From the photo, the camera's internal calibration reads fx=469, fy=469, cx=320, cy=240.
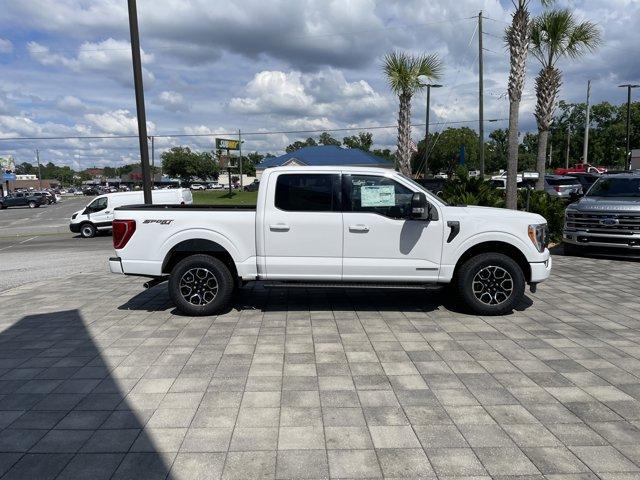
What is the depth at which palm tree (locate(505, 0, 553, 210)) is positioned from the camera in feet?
42.8

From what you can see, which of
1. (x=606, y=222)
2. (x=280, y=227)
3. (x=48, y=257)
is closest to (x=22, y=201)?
(x=48, y=257)

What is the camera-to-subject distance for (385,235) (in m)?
6.00

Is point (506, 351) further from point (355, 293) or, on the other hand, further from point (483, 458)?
point (355, 293)

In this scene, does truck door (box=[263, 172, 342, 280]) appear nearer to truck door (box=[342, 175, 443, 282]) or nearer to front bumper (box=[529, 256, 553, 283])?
truck door (box=[342, 175, 443, 282])

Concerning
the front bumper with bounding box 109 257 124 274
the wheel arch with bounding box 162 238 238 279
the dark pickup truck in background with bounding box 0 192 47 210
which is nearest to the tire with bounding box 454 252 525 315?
the wheel arch with bounding box 162 238 238 279

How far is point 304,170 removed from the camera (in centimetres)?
614

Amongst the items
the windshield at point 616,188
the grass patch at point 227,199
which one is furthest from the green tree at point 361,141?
the windshield at point 616,188

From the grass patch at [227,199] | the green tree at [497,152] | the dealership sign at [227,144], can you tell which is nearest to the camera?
the grass patch at [227,199]

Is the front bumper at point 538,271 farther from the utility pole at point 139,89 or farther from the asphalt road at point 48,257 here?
the asphalt road at point 48,257

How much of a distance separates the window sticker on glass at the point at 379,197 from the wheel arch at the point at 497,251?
1.20m

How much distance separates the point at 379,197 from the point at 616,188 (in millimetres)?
8227

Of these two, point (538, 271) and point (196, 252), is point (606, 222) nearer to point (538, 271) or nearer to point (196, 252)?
point (538, 271)

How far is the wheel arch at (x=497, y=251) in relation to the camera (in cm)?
616

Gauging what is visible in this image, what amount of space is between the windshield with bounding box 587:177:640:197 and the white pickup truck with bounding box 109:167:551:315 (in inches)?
252
